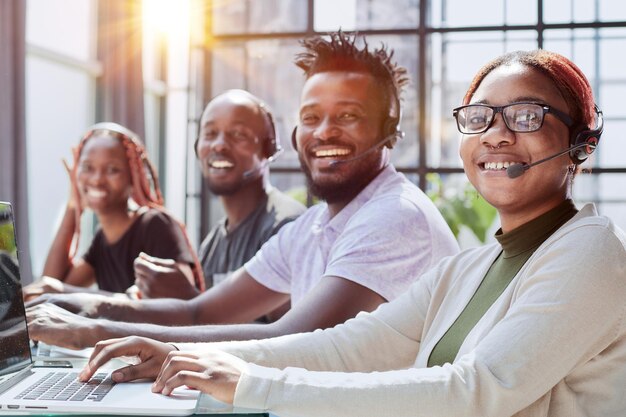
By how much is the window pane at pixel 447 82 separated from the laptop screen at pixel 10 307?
399cm

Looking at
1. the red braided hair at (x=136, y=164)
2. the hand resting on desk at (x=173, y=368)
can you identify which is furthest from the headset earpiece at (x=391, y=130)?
the red braided hair at (x=136, y=164)

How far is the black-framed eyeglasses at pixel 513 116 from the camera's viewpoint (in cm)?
118

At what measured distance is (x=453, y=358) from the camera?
3.92 ft

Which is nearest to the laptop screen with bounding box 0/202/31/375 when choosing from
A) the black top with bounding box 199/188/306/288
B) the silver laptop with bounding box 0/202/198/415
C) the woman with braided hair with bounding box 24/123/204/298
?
the silver laptop with bounding box 0/202/198/415

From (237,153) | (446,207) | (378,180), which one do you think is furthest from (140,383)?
(446,207)

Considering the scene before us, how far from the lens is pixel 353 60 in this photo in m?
2.05

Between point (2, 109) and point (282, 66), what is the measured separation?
1.94 m

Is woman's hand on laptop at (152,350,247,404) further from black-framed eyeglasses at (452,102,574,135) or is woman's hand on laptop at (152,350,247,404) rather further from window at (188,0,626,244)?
window at (188,0,626,244)

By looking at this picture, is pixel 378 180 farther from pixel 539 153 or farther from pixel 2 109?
pixel 2 109

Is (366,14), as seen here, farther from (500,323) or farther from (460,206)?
(500,323)

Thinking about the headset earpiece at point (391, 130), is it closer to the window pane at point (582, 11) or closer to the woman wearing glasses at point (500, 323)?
the woman wearing glasses at point (500, 323)

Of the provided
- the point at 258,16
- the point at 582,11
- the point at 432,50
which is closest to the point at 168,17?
the point at 258,16

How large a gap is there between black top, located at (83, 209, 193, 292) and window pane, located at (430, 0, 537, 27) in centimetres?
285

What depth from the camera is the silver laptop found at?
1006 millimetres
